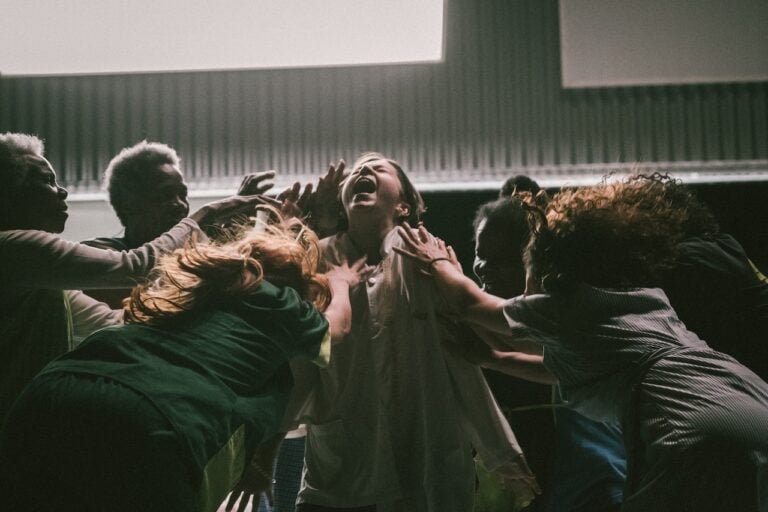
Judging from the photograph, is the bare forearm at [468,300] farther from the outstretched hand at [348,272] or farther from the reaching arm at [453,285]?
the outstretched hand at [348,272]

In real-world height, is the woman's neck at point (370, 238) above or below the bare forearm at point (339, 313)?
above

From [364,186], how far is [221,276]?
32.9 inches

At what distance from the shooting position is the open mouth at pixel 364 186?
2070 millimetres

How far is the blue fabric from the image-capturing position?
169 cm

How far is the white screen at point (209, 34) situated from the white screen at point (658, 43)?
868 mm

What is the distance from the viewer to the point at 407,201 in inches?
85.2

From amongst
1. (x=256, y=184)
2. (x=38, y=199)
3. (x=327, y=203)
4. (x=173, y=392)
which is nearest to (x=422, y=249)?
(x=327, y=203)

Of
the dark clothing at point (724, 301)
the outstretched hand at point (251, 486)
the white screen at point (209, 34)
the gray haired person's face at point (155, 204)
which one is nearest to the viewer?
the dark clothing at point (724, 301)

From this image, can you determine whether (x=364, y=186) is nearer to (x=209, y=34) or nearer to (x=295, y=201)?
(x=295, y=201)

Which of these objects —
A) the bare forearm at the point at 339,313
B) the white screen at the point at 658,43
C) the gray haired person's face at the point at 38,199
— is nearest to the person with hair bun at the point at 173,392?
the bare forearm at the point at 339,313

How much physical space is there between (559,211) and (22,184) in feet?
4.73

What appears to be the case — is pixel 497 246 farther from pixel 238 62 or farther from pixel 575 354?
pixel 238 62

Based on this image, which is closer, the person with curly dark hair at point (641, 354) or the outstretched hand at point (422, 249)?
the person with curly dark hair at point (641, 354)

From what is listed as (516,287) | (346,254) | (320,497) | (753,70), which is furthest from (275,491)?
(753,70)
